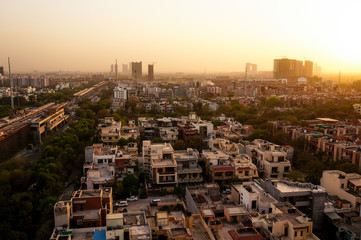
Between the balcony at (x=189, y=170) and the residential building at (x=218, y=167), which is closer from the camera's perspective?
the residential building at (x=218, y=167)

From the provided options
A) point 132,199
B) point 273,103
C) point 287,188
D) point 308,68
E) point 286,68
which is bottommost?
point 132,199

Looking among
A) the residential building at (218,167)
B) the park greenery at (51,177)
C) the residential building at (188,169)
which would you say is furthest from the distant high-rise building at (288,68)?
the residential building at (188,169)

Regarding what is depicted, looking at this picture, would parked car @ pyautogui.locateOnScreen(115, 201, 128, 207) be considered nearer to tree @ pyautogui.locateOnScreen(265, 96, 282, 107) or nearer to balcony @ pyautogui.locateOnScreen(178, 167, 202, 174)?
balcony @ pyautogui.locateOnScreen(178, 167, 202, 174)

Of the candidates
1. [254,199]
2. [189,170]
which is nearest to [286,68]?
[189,170]

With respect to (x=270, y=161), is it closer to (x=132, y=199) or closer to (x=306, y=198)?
(x=306, y=198)

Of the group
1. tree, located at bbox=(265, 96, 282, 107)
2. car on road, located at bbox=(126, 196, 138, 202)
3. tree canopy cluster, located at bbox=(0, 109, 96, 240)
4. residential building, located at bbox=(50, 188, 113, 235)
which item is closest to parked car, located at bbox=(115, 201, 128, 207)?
car on road, located at bbox=(126, 196, 138, 202)

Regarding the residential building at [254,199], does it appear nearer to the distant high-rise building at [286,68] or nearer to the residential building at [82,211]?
the residential building at [82,211]

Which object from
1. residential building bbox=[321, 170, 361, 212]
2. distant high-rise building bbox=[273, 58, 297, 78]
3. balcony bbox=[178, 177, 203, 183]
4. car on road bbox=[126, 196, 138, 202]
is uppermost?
distant high-rise building bbox=[273, 58, 297, 78]

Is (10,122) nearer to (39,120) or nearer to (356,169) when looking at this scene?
(39,120)

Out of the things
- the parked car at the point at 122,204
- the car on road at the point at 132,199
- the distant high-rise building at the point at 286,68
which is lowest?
the car on road at the point at 132,199

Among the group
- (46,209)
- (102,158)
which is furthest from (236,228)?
(102,158)

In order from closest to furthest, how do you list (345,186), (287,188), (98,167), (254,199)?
(254,199)
(287,188)
(345,186)
(98,167)
